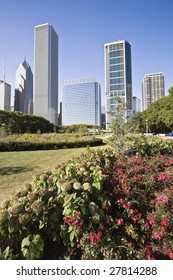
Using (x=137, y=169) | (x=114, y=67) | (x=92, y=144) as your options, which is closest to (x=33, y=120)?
(x=92, y=144)

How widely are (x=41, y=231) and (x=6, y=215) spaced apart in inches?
17.6

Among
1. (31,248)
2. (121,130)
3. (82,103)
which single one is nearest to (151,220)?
(31,248)

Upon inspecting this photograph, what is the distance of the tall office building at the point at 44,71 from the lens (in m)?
116

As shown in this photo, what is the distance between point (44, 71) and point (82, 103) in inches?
1336

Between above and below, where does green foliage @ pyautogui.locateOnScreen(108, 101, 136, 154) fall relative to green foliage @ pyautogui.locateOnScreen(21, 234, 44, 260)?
above

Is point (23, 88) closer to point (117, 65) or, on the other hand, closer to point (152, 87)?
point (117, 65)

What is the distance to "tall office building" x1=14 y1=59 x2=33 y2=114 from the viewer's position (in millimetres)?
126981

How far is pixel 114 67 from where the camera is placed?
10719 cm

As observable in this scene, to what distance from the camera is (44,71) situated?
386ft

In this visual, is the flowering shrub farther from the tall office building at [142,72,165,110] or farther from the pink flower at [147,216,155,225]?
the tall office building at [142,72,165,110]

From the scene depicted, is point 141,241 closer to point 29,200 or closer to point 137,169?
point 29,200

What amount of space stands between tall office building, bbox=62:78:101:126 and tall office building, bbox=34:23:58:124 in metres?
9.89

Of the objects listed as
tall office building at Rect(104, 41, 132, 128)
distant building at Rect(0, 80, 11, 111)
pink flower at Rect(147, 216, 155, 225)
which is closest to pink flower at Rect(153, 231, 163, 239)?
pink flower at Rect(147, 216, 155, 225)
